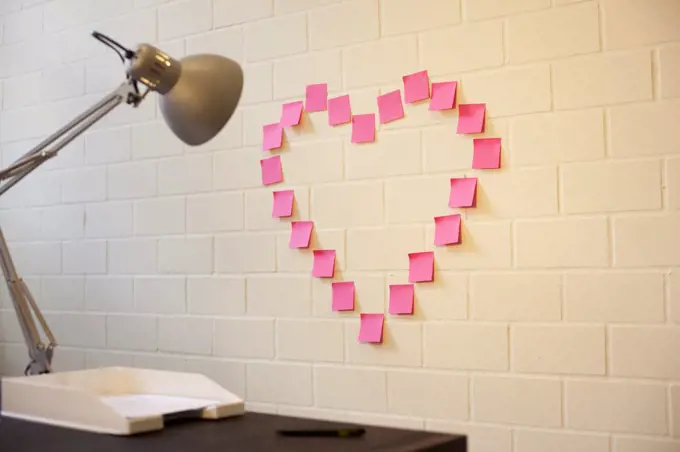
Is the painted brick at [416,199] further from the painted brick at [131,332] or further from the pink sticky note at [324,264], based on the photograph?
the painted brick at [131,332]

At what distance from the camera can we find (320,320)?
213cm

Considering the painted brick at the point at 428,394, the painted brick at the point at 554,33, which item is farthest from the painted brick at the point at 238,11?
the painted brick at the point at 428,394

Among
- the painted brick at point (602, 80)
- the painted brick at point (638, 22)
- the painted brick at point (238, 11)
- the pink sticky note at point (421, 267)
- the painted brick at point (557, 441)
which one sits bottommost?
the painted brick at point (557, 441)

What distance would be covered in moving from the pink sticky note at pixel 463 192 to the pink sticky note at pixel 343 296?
14.4 inches

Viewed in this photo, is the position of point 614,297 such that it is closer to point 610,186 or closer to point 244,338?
point 610,186

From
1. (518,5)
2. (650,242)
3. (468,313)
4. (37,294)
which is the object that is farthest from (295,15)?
(37,294)

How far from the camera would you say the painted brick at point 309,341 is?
2.10 metres

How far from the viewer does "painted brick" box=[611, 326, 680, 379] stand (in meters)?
1.67

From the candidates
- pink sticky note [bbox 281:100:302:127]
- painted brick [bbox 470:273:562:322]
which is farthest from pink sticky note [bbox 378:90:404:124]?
painted brick [bbox 470:273:562:322]

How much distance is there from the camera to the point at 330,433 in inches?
49.8

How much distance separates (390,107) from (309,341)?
0.68 metres

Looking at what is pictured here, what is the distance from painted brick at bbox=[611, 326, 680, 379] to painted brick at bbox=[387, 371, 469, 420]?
1.21ft

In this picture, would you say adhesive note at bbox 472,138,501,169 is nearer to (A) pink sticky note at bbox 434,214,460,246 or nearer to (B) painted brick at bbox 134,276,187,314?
(A) pink sticky note at bbox 434,214,460,246

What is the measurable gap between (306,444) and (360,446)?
87mm
